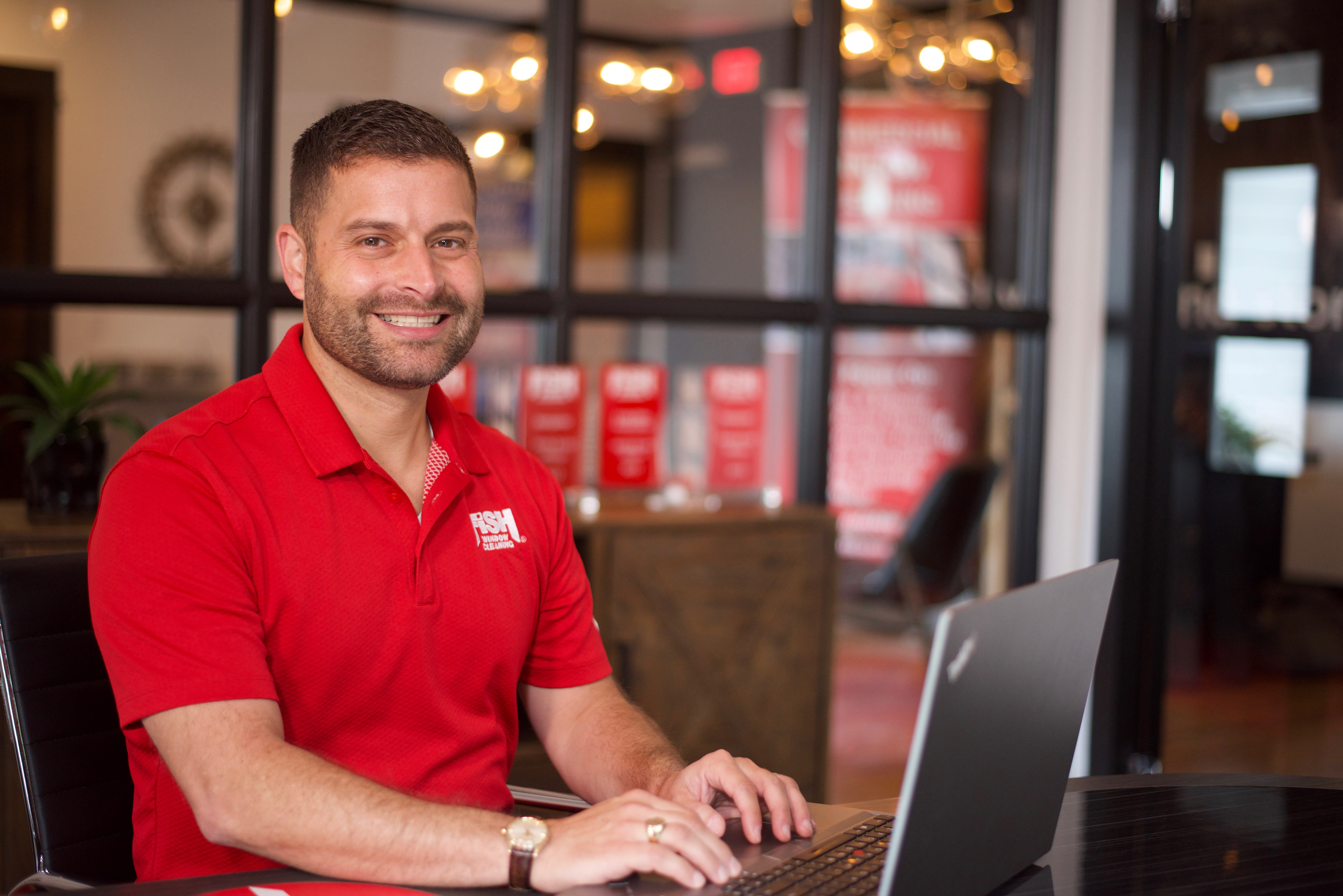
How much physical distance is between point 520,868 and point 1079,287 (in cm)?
306

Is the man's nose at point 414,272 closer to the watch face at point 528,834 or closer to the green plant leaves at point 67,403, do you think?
the watch face at point 528,834

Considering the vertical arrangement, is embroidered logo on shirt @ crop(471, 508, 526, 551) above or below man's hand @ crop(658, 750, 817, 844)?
above

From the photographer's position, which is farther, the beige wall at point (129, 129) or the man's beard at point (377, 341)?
the beige wall at point (129, 129)

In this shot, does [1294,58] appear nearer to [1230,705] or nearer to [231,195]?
[1230,705]

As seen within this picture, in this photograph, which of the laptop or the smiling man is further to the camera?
the smiling man

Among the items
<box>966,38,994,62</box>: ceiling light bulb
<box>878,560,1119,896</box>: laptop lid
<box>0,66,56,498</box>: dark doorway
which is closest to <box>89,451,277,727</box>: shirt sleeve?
<box>878,560,1119,896</box>: laptop lid

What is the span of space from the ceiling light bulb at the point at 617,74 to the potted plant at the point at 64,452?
323 centimetres

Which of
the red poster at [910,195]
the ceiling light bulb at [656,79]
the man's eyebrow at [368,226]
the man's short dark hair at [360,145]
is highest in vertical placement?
the ceiling light bulb at [656,79]

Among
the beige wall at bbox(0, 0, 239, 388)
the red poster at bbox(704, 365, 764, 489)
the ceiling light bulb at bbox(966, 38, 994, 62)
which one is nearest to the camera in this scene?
the red poster at bbox(704, 365, 764, 489)

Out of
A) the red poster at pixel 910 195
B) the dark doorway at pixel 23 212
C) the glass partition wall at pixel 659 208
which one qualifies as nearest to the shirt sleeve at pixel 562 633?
the glass partition wall at pixel 659 208

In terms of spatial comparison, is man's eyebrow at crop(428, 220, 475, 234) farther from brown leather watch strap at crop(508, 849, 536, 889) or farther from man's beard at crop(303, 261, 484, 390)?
brown leather watch strap at crop(508, 849, 536, 889)

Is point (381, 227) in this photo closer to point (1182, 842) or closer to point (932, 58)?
point (1182, 842)

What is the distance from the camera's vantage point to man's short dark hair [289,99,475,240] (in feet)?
5.05

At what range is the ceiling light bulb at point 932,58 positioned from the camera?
468 centimetres
